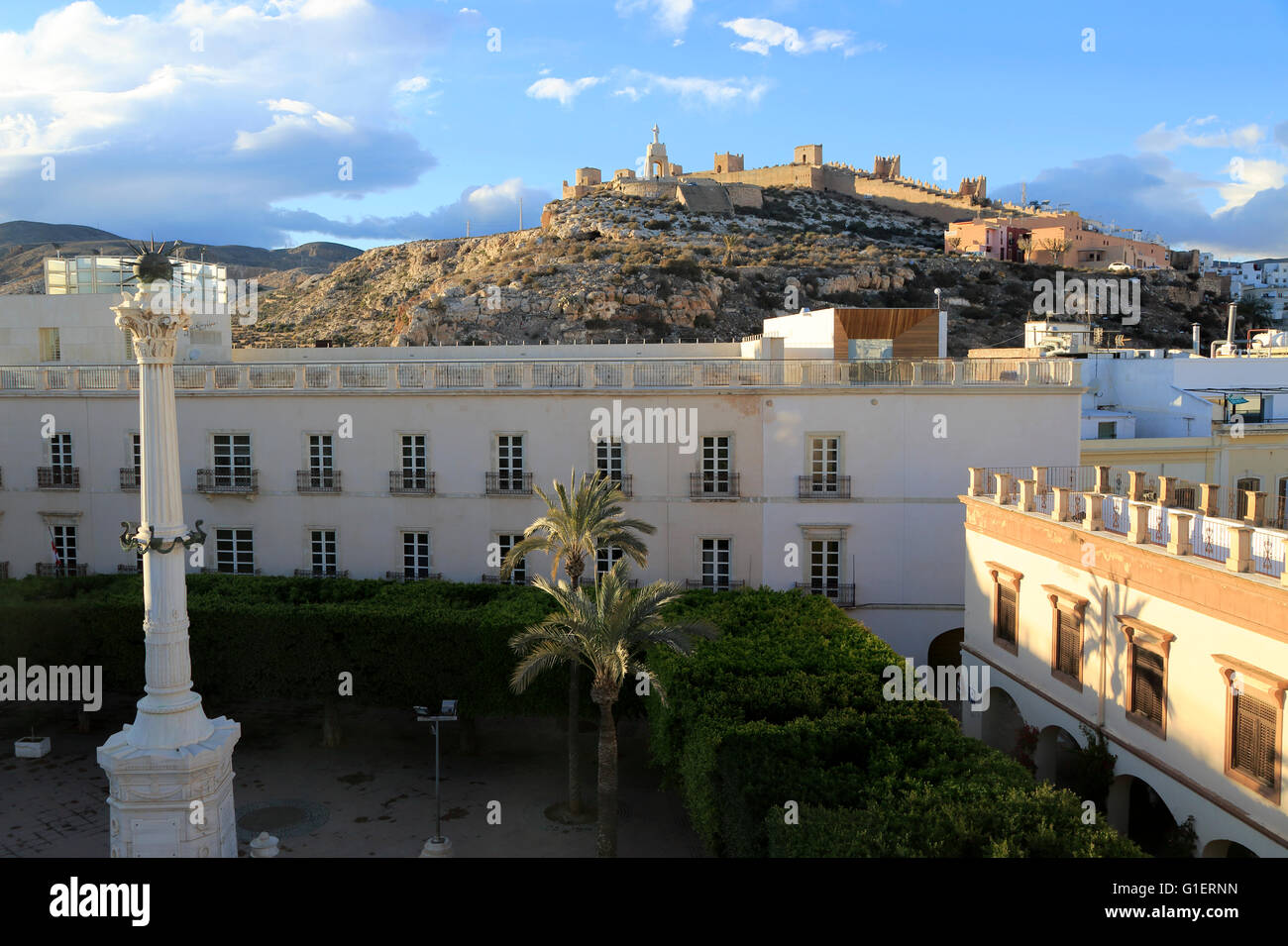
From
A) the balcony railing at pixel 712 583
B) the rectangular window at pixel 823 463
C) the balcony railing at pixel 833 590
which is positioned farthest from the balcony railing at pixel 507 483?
the balcony railing at pixel 833 590

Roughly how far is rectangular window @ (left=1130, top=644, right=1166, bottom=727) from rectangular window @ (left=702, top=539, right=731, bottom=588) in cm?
1374

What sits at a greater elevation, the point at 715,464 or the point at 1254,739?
the point at 715,464

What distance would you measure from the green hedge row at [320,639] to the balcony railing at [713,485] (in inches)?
251

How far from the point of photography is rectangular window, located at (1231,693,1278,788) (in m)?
15.3

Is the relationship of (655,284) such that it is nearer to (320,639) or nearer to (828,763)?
(320,639)

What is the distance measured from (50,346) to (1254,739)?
4154cm

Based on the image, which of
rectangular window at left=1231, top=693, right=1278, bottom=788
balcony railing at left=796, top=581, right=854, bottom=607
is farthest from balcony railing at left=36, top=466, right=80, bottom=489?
rectangular window at left=1231, top=693, right=1278, bottom=788

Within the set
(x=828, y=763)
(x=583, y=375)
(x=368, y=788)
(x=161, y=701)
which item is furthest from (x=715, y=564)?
(x=161, y=701)

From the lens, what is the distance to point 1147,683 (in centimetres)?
1861

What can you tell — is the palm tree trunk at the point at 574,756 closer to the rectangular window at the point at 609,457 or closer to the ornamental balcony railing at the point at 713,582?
the ornamental balcony railing at the point at 713,582

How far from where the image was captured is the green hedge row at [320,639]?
24812mm
